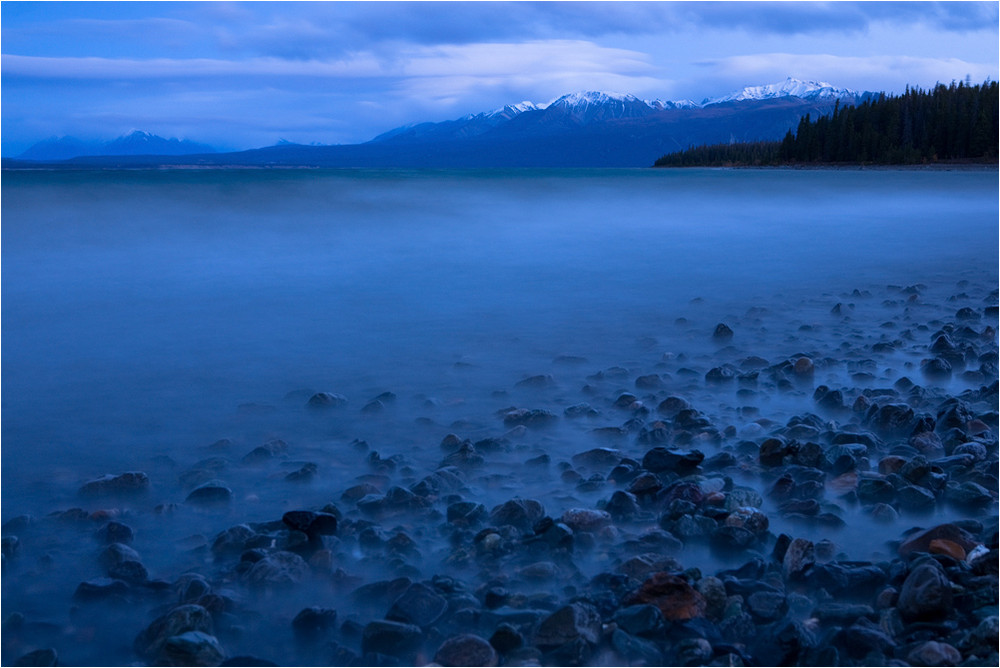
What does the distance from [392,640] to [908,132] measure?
3871 inches

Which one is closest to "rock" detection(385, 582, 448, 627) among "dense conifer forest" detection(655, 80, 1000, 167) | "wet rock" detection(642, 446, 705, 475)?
"wet rock" detection(642, 446, 705, 475)

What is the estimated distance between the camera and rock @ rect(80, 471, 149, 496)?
4.30 meters

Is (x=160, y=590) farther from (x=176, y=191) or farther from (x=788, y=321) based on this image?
(x=176, y=191)

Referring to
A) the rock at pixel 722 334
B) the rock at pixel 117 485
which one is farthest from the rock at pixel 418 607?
the rock at pixel 722 334

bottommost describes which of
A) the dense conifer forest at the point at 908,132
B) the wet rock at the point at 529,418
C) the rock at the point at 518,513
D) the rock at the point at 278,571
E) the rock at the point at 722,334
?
the rock at the point at 278,571

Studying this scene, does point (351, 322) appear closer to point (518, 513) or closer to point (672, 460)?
point (672, 460)

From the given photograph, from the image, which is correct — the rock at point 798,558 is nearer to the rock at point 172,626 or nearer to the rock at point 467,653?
the rock at point 467,653

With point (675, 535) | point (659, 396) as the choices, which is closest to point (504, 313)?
point (659, 396)

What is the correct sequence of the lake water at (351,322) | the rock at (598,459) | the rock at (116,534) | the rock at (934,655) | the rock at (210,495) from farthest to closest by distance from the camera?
1. the lake water at (351,322)
2. the rock at (598,459)
3. the rock at (210,495)
4. the rock at (116,534)
5. the rock at (934,655)

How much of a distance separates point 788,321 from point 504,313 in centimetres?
336

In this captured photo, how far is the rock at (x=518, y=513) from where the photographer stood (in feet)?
12.7

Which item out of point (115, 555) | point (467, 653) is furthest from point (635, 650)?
point (115, 555)

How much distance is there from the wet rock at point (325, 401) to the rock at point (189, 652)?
9.59 feet

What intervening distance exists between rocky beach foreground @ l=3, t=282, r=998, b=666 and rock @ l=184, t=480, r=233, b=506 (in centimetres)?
1
